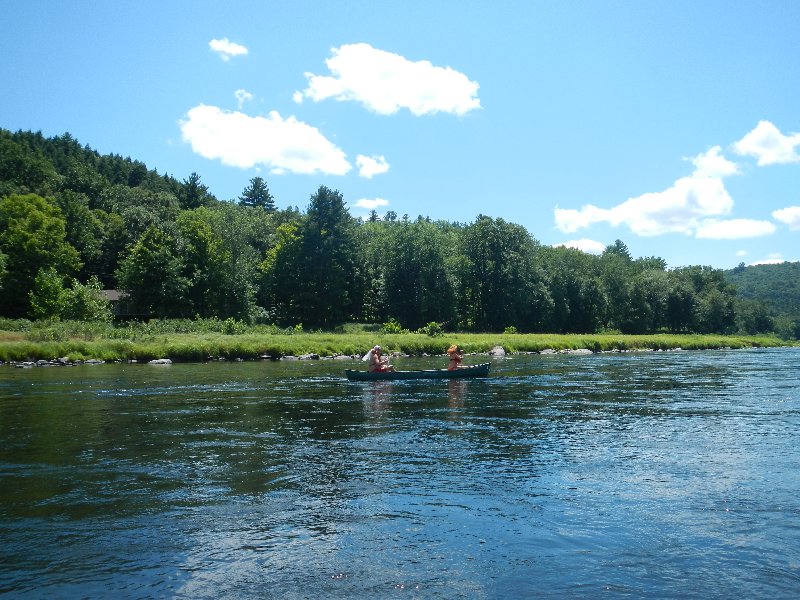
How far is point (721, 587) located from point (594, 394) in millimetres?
19645

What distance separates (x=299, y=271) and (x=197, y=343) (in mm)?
34959

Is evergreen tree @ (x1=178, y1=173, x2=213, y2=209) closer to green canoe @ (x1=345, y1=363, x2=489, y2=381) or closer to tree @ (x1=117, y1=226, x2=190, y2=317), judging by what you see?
tree @ (x1=117, y1=226, x2=190, y2=317)

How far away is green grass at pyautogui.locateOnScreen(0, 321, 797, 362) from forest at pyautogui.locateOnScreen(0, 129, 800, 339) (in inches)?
384

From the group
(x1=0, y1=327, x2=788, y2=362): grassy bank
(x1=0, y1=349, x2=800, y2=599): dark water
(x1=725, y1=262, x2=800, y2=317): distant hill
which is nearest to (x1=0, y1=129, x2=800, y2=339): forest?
(x1=0, y1=327, x2=788, y2=362): grassy bank

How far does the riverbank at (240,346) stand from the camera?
43.1 m

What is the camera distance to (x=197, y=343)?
47750 millimetres

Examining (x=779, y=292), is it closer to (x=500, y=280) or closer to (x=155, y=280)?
(x=500, y=280)

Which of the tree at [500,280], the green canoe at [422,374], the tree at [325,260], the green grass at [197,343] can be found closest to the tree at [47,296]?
the green grass at [197,343]

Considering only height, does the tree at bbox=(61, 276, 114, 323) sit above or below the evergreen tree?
below

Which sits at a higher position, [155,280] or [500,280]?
[500,280]

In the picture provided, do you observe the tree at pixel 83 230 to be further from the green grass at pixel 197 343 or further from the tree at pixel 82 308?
the green grass at pixel 197 343

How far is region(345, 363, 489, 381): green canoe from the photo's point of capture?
30906 mm

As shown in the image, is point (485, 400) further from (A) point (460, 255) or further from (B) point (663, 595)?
(A) point (460, 255)

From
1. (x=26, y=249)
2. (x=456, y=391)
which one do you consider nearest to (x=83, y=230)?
(x=26, y=249)
